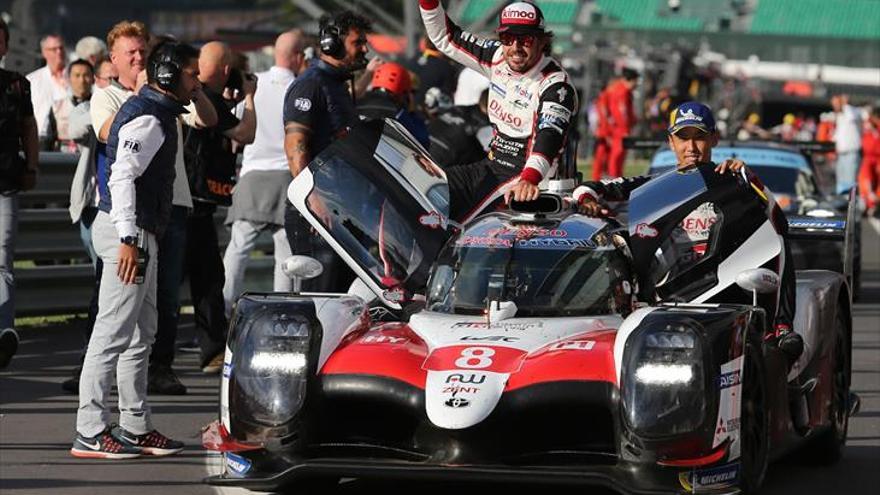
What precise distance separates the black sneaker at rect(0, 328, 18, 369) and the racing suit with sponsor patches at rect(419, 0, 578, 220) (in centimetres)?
296

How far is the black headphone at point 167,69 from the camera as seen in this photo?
9031mm

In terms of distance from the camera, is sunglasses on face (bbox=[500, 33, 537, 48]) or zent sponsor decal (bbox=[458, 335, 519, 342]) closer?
zent sponsor decal (bbox=[458, 335, 519, 342])

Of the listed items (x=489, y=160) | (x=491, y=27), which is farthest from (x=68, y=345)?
(x=491, y=27)

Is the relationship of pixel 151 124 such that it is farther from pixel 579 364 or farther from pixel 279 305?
pixel 579 364

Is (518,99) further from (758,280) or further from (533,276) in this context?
(758,280)

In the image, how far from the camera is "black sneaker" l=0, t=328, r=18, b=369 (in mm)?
11273

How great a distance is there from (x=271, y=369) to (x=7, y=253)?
4558 mm

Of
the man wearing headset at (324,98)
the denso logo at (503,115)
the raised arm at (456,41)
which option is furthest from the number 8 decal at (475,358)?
the man wearing headset at (324,98)

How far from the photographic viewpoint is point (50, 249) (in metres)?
14.6

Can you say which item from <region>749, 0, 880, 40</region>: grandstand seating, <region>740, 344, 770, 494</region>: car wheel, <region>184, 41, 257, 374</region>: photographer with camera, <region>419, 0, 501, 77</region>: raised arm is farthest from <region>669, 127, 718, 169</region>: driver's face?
<region>749, 0, 880, 40</region>: grandstand seating

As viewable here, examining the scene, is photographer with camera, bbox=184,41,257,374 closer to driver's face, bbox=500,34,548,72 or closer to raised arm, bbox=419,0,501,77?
raised arm, bbox=419,0,501,77

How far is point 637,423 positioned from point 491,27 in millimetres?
71459

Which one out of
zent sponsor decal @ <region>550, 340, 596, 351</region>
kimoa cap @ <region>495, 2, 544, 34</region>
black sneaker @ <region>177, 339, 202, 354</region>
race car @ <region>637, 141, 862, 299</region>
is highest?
kimoa cap @ <region>495, 2, 544, 34</region>

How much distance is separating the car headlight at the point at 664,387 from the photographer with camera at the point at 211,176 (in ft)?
15.8
